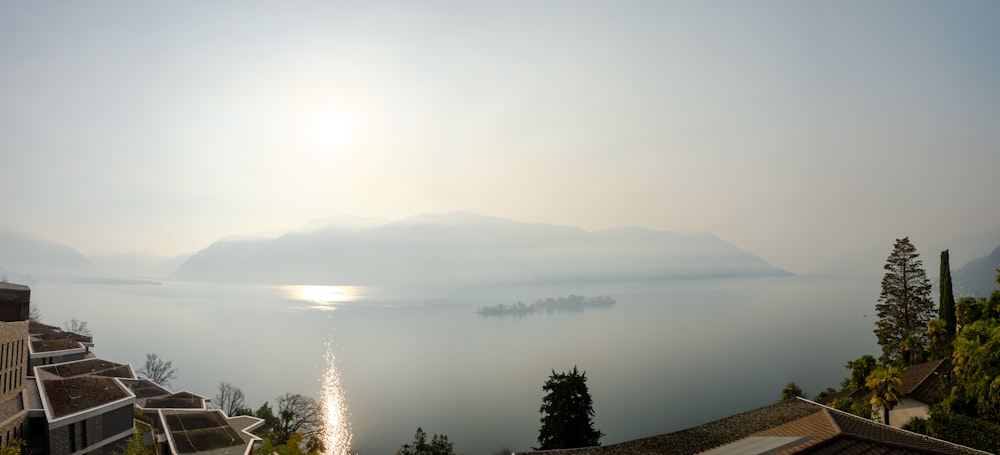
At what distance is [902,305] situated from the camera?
4888 cm

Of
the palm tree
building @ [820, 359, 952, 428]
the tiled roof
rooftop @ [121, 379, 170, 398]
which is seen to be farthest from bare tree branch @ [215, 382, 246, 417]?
the tiled roof

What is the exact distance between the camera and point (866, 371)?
39969 millimetres

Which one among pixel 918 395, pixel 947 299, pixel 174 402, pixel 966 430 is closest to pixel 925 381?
pixel 918 395

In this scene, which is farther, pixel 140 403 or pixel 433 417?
pixel 433 417

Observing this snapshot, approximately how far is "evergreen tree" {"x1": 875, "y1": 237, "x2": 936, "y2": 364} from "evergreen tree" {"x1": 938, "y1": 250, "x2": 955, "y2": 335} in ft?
17.2

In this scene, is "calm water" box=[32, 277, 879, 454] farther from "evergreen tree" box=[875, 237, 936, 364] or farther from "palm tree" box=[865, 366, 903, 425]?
"palm tree" box=[865, 366, 903, 425]

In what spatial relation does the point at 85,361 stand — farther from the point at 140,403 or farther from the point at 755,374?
the point at 755,374

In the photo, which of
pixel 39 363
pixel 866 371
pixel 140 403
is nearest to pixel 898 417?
pixel 866 371

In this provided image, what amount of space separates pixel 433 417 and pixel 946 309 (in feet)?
220

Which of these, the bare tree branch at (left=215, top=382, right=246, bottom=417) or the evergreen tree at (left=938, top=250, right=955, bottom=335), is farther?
the bare tree branch at (left=215, top=382, right=246, bottom=417)

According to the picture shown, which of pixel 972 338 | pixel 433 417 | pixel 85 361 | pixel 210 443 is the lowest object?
pixel 433 417

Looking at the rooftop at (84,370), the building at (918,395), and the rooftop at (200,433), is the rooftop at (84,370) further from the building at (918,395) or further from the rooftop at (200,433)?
the building at (918,395)

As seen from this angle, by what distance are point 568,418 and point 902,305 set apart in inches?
1519

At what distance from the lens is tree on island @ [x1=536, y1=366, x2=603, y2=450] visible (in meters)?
32.6
